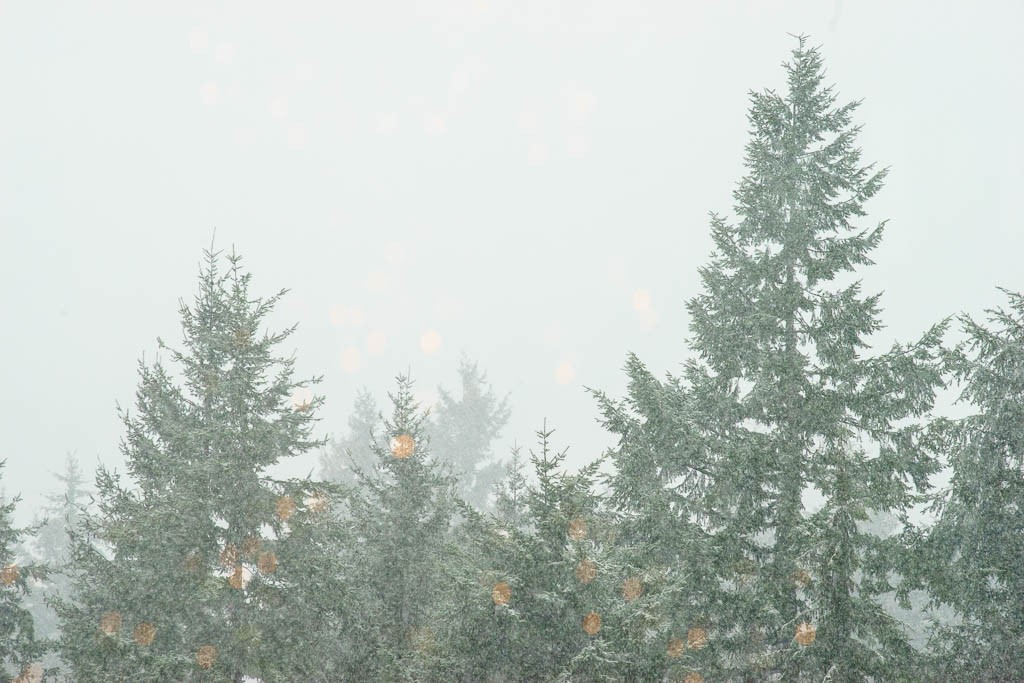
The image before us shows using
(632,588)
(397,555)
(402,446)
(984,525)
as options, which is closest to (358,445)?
(402,446)

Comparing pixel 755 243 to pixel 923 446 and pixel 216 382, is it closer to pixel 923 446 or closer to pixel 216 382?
pixel 923 446

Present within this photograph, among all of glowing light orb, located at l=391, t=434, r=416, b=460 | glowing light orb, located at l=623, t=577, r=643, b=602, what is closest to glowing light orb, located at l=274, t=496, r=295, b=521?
glowing light orb, located at l=391, t=434, r=416, b=460

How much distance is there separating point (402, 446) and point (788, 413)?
29.9 ft

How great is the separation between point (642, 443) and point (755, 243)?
5.27 meters

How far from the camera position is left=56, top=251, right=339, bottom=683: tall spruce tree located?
48.3 ft

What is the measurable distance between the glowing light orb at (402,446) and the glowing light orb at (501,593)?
689 centimetres

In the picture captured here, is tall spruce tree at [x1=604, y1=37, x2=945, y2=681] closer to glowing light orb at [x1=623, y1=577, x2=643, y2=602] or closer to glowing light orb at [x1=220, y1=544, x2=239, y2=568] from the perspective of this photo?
glowing light orb at [x1=623, y1=577, x2=643, y2=602]

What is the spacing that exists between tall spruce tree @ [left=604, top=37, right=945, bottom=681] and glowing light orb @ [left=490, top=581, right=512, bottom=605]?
3.77m

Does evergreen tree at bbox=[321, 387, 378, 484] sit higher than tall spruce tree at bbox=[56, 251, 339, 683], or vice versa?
evergreen tree at bbox=[321, 387, 378, 484]

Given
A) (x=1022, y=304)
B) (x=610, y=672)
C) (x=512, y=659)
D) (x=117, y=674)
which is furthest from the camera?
(x=1022, y=304)

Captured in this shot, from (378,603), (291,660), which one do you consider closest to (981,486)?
(378,603)

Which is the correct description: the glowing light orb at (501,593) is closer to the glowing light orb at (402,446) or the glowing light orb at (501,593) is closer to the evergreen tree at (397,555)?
the evergreen tree at (397,555)

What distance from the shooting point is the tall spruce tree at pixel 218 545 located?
48.3ft

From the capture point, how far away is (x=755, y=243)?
16.8 meters
